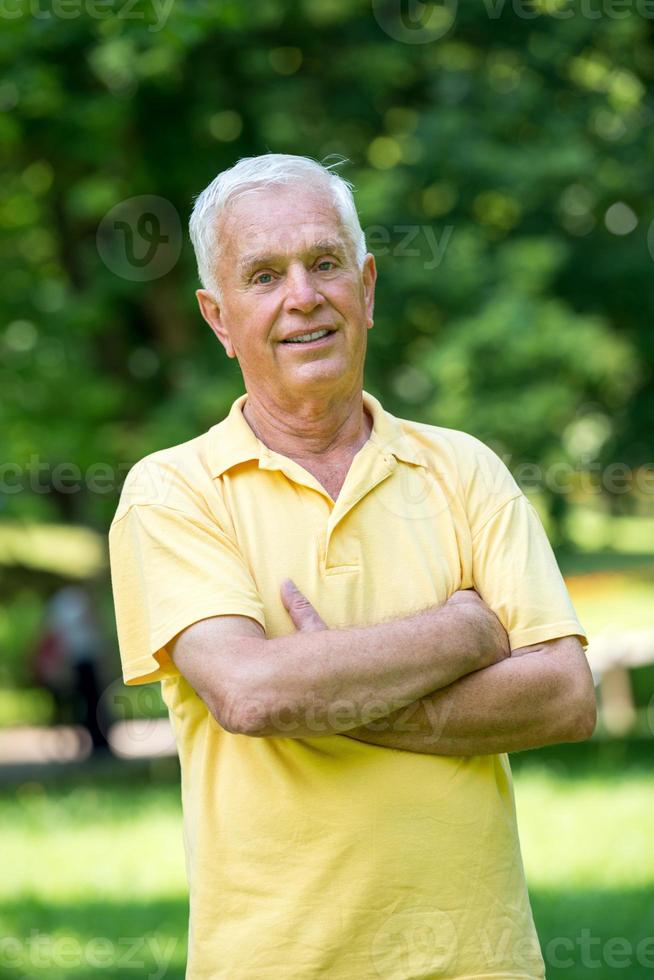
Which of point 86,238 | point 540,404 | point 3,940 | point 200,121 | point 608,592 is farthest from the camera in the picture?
point 608,592

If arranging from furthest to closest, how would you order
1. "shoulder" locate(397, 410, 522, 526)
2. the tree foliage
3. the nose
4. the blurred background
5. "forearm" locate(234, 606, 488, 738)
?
the tree foliage, the blurred background, "shoulder" locate(397, 410, 522, 526), the nose, "forearm" locate(234, 606, 488, 738)

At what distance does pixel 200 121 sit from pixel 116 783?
564 cm

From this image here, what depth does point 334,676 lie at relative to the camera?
227 centimetres

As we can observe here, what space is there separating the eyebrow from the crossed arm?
572mm

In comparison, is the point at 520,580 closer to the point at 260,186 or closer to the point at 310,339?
the point at 310,339

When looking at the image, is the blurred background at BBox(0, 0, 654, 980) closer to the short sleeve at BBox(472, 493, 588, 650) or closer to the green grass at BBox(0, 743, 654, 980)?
the green grass at BBox(0, 743, 654, 980)

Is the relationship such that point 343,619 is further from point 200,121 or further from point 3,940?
point 200,121

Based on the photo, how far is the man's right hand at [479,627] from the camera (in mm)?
2395

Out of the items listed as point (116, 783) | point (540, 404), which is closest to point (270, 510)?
point (540, 404)

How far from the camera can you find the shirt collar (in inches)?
101

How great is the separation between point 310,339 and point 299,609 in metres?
0.49

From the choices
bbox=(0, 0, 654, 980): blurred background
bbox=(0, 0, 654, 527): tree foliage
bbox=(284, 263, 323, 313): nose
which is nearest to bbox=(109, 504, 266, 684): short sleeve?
bbox=(284, 263, 323, 313): nose

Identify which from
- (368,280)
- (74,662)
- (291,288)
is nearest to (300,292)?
(291,288)

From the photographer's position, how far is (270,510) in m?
2.52
